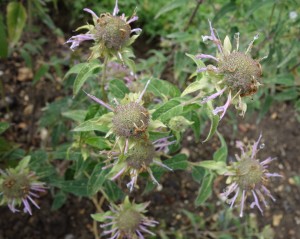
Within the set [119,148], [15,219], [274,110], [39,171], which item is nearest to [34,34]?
[15,219]

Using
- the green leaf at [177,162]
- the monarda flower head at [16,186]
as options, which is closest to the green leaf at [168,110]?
the green leaf at [177,162]

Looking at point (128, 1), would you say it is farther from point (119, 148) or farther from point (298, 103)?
point (119, 148)

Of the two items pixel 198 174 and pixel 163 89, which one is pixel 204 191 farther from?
pixel 163 89

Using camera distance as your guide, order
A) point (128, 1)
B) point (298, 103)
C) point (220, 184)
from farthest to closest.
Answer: point (128, 1), point (220, 184), point (298, 103)

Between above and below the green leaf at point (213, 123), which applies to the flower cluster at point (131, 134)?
below

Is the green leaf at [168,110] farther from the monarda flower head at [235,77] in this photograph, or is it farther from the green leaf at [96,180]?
the green leaf at [96,180]

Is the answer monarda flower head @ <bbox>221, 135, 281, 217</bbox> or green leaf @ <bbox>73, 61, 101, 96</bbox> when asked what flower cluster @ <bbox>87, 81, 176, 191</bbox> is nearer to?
green leaf @ <bbox>73, 61, 101, 96</bbox>

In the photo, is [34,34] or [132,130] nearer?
[132,130]
